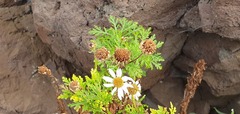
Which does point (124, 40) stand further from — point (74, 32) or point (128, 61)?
point (74, 32)

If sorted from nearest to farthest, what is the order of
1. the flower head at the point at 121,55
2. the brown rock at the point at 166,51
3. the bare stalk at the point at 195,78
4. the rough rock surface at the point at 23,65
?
the flower head at the point at 121,55, the bare stalk at the point at 195,78, the brown rock at the point at 166,51, the rough rock surface at the point at 23,65

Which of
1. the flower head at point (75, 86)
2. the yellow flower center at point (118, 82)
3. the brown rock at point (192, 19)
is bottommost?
the yellow flower center at point (118, 82)

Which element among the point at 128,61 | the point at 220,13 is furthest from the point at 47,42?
the point at 128,61

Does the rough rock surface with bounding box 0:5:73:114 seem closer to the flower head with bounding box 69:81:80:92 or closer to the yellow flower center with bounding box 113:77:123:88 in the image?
the flower head with bounding box 69:81:80:92

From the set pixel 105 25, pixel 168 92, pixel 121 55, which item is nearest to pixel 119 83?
pixel 121 55

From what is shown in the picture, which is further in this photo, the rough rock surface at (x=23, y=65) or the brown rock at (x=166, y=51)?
the rough rock surface at (x=23, y=65)

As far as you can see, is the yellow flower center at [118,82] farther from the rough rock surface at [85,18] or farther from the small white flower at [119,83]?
the rough rock surface at [85,18]

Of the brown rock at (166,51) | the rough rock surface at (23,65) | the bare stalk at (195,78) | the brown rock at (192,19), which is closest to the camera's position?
the bare stalk at (195,78)

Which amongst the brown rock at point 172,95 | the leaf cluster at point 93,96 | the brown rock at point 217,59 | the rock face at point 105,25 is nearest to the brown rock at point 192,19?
the rock face at point 105,25

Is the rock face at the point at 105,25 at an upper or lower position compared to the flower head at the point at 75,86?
upper

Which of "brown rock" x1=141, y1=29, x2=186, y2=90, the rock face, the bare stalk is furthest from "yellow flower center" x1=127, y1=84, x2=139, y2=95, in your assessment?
"brown rock" x1=141, y1=29, x2=186, y2=90
